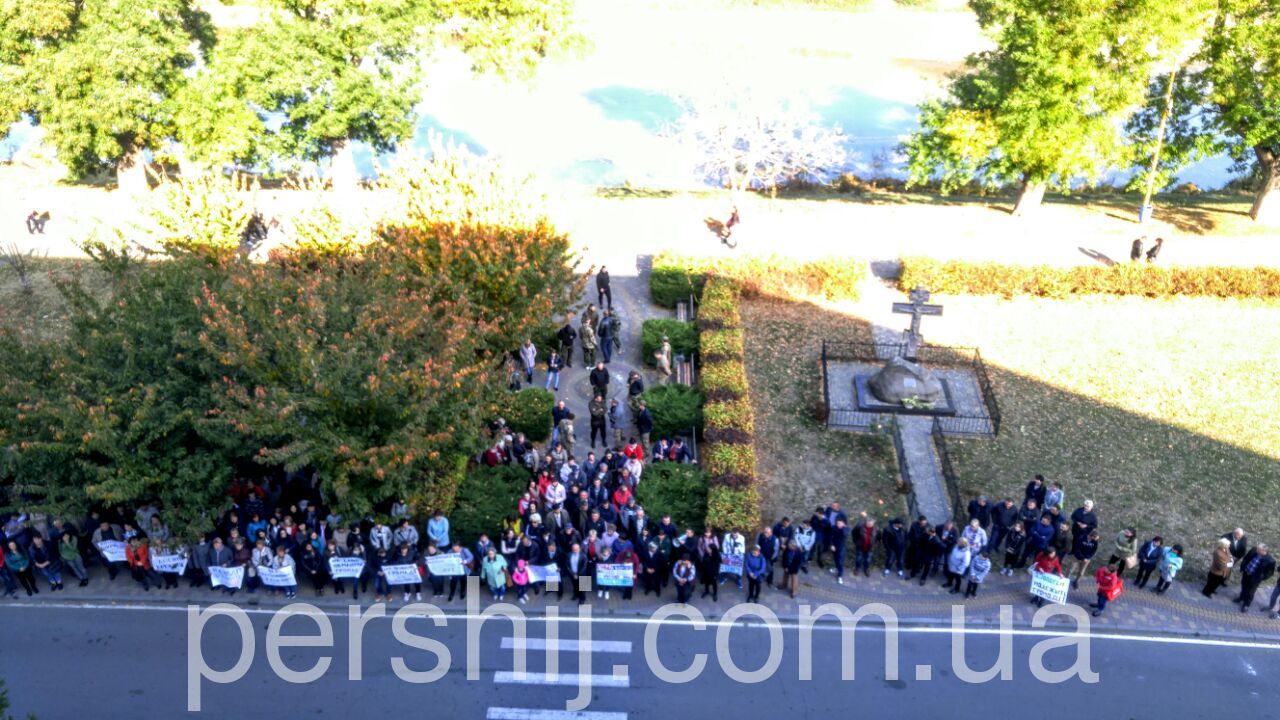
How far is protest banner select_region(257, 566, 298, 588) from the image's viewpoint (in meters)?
14.9

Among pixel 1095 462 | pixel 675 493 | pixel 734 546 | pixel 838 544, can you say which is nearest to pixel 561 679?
pixel 734 546

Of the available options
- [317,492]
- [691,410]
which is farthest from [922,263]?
[317,492]

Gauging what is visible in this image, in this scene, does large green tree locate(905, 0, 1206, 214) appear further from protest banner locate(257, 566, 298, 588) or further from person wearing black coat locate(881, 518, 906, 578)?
protest banner locate(257, 566, 298, 588)

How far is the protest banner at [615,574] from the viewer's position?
48.8 ft

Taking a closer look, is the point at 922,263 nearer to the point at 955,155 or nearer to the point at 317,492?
the point at 955,155

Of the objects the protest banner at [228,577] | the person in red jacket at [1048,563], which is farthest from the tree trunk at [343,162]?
the person in red jacket at [1048,563]

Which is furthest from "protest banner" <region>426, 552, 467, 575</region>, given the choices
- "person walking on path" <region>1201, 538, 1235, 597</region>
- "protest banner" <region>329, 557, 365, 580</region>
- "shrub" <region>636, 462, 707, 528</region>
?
"person walking on path" <region>1201, 538, 1235, 597</region>

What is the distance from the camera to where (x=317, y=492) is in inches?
667

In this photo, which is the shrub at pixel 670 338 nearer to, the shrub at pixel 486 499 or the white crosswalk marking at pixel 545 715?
the shrub at pixel 486 499

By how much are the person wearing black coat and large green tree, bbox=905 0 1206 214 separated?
17.0m

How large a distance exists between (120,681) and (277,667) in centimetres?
215

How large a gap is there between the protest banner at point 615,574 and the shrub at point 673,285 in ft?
38.0

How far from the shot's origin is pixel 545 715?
43.1 feet

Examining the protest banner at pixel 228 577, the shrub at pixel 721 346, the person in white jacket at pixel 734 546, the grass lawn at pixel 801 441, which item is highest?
the shrub at pixel 721 346
